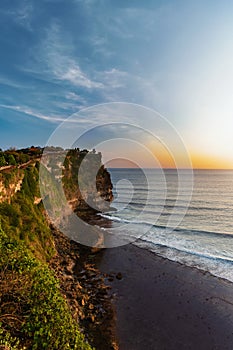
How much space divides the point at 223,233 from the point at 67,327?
39.9 meters

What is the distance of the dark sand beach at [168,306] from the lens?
1842cm

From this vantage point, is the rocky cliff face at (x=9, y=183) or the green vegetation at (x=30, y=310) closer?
the green vegetation at (x=30, y=310)

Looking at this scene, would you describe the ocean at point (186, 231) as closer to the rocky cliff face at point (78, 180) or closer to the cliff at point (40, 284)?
the rocky cliff face at point (78, 180)

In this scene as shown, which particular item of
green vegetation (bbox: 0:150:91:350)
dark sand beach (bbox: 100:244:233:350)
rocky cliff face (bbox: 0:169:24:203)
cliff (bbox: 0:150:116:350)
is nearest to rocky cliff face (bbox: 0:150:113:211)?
rocky cliff face (bbox: 0:169:24:203)

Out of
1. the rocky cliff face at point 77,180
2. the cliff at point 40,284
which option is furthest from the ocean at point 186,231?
the cliff at point 40,284

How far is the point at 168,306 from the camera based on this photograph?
896 inches

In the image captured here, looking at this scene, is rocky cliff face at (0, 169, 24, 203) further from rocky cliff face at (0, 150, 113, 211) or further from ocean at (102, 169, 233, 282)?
ocean at (102, 169, 233, 282)

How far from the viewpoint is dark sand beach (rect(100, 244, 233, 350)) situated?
725 inches

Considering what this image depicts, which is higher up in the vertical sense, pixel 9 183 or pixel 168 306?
pixel 9 183

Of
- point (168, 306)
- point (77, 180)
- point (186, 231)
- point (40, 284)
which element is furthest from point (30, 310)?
point (77, 180)

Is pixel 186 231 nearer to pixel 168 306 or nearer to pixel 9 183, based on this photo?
pixel 168 306

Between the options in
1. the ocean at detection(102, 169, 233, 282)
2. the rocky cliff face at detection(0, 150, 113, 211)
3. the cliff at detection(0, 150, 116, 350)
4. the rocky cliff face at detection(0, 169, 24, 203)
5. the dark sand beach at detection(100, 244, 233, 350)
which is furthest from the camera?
the rocky cliff face at detection(0, 150, 113, 211)

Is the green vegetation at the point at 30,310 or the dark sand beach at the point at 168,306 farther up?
the green vegetation at the point at 30,310

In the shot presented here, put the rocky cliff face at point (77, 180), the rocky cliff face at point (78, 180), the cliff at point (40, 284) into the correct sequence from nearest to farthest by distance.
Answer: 1. the cliff at point (40, 284)
2. the rocky cliff face at point (77, 180)
3. the rocky cliff face at point (78, 180)
